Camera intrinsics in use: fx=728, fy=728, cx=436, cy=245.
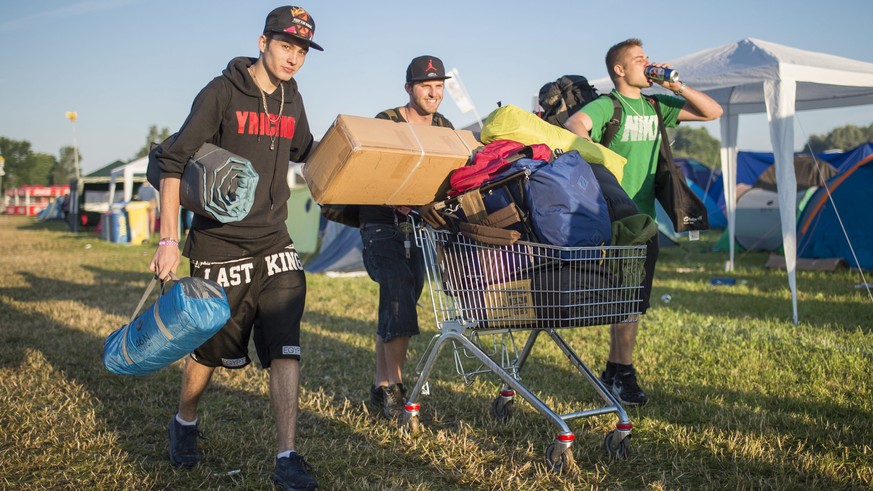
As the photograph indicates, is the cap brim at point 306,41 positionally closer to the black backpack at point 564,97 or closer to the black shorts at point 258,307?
the black shorts at point 258,307

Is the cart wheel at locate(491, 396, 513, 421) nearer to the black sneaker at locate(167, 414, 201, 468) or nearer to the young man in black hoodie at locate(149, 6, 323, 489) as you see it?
the young man in black hoodie at locate(149, 6, 323, 489)

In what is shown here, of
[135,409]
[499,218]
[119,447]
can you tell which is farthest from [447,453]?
[135,409]

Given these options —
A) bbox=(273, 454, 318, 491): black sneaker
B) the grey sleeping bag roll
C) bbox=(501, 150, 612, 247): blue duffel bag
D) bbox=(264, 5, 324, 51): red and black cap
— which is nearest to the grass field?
bbox=(273, 454, 318, 491): black sneaker

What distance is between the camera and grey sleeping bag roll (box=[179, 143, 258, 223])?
10.9 feet

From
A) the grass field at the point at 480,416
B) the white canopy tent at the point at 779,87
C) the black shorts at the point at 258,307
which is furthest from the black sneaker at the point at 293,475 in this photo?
the white canopy tent at the point at 779,87

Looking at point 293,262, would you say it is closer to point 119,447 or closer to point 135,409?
point 119,447

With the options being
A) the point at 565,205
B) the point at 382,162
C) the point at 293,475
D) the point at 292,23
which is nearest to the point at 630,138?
the point at 565,205

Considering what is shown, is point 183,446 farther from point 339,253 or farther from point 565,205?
point 339,253

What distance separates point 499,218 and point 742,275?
29.9 ft

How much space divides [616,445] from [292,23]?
2.75m

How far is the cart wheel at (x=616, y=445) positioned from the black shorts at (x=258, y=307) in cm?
173

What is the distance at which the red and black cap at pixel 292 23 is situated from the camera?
3533 millimetres

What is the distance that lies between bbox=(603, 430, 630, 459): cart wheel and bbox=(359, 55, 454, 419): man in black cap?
1.33 meters

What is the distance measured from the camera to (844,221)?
11617mm
